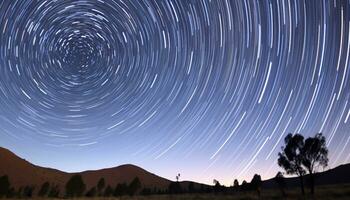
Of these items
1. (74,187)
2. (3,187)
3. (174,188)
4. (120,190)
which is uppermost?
(174,188)

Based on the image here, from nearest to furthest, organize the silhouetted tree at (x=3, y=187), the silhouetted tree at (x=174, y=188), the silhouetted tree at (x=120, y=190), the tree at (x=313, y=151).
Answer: the tree at (x=313, y=151), the silhouetted tree at (x=3, y=187), the silhouetted tree at (x=120, y=190), the silhouetted tree at (x=174, y=188)

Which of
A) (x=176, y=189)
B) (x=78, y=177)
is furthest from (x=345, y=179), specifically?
(x=78, y=177)

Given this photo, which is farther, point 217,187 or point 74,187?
point 217,187

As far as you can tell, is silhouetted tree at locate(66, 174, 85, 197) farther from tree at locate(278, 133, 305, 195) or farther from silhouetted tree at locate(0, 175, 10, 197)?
tree at locate(278, 133, 305, 195)

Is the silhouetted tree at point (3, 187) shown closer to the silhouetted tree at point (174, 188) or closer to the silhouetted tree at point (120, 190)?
the silhouetted tree at point (120, 190)

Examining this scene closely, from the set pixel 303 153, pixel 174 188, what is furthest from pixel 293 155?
pixel 174 188

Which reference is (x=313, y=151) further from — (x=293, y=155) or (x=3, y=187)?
(x=3, y=187)

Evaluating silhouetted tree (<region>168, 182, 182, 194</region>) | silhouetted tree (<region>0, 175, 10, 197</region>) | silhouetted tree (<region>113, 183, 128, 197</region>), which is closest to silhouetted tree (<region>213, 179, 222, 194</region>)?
silhouetted tree (<region>168, 182, 182, 194</region>)

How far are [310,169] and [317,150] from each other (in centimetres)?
318

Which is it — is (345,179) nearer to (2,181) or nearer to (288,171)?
(288,171)

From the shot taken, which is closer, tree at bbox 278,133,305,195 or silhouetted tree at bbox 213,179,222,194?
tree at bbox 278,133,305,195

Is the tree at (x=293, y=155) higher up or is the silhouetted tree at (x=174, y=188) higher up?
the silhouetted tree at (x=174, y=188)

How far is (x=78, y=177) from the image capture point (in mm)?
100625

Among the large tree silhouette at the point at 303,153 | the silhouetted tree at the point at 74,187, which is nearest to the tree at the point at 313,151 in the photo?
the large tree silhouette at the point at 303,153
